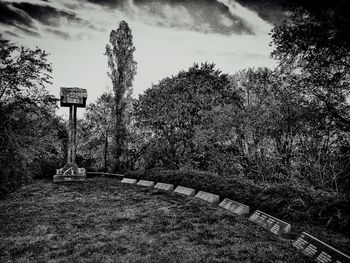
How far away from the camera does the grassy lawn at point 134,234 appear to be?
4305mm

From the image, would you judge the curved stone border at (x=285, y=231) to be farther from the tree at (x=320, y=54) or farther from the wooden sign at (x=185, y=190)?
the tree at (x=320, y=54)

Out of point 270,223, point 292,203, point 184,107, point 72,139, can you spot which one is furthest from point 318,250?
point 72,139

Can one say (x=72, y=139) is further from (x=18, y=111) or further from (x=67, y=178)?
(x=18, y=111)

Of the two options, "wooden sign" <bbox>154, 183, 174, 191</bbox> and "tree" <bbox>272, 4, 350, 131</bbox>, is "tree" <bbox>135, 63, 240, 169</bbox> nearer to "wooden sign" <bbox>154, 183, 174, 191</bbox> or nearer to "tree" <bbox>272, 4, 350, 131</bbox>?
"wooden sign" <bbox>154, 183, 174, 191</bbox>

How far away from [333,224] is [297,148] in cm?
467

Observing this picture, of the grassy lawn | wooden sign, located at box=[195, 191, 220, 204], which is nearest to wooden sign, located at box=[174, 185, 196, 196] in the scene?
wooden sign, located at box=[195, 191, 220, 204]

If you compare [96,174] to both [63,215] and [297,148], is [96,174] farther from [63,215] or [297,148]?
[297,148]

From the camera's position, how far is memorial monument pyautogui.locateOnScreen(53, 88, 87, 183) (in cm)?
1612

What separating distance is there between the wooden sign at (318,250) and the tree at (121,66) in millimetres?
18334

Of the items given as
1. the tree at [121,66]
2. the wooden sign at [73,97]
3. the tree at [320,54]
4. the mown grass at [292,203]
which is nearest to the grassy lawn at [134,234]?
the mown grass at [292,203]

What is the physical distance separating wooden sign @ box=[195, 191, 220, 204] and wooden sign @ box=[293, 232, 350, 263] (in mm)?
→ 3918

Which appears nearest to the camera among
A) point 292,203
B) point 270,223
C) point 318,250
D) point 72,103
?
point 318,250

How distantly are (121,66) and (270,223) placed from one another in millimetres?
19136

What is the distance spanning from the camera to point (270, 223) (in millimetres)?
5418
